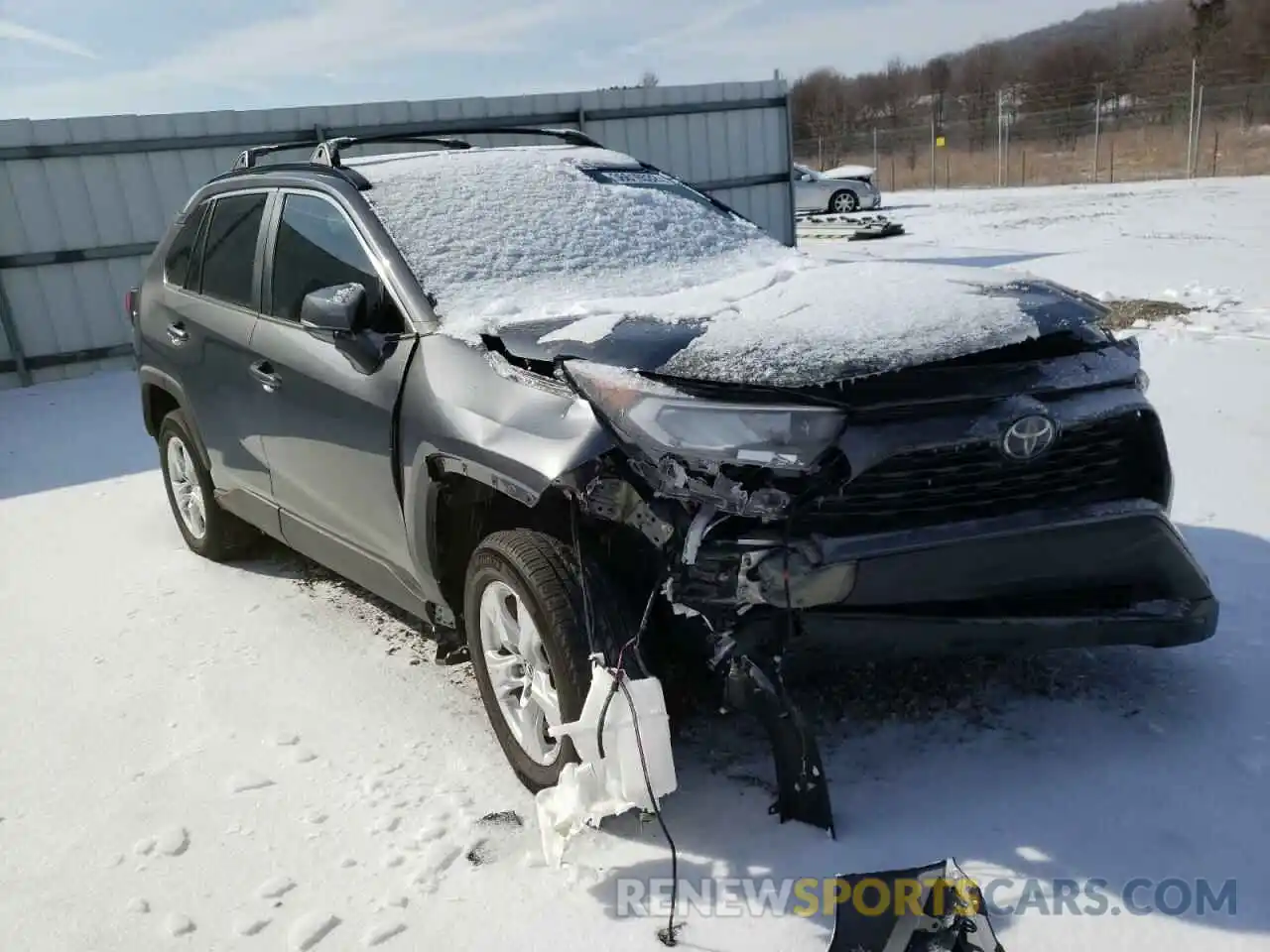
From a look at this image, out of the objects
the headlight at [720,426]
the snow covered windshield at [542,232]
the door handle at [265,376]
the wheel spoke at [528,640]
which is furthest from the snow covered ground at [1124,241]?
the door handle at [265,376]

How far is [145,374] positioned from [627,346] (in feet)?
10.8

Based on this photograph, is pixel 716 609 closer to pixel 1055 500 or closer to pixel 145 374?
pixel 1055 500

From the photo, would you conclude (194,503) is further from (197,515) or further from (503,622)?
(503,622)

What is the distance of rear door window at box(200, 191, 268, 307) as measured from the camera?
4.04m

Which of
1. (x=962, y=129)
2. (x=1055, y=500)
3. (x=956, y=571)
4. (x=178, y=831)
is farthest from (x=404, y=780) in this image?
(x=962, y=129)

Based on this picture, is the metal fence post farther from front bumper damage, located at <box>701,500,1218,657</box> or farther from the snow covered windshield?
front bumper damage, located at <box>701,500,1218,657</box>

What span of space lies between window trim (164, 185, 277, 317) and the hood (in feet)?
5.02

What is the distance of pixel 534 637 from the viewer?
271cm

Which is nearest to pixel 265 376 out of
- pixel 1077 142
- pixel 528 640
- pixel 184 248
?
pixel 184 248

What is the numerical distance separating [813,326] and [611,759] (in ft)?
3.77

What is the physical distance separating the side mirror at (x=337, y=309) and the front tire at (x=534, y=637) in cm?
83

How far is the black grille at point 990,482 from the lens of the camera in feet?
7.96

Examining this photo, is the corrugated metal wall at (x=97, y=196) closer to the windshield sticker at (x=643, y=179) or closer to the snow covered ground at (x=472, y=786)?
the snow covered ground at (x=472, y=786)

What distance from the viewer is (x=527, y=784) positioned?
109 inches
